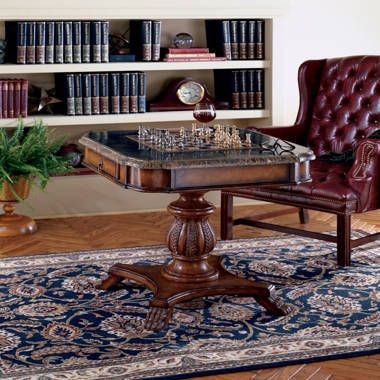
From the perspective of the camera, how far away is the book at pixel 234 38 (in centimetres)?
627

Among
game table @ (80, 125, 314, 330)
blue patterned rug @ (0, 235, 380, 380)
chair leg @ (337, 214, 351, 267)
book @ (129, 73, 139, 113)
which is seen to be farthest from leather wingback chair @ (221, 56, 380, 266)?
book @ (129, 73, 139, 113)

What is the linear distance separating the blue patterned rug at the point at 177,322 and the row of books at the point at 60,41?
1.62m

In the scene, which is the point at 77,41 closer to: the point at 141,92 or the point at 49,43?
the point at 49,43

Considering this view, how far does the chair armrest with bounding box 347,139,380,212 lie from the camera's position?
457 cm

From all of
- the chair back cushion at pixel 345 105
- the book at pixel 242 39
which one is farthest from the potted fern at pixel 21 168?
the chair back cushion at pixel 345 105

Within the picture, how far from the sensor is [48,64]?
232 inches

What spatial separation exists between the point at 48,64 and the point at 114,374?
316 centimetres

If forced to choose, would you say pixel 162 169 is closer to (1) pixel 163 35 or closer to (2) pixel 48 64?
(2) pixel 48 64

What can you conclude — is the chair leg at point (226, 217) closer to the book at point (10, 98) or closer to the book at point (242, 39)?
the book at point (242, 39)

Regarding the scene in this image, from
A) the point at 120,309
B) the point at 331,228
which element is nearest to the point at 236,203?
the point at 331,228

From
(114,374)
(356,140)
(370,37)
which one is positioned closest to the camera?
(114,374)

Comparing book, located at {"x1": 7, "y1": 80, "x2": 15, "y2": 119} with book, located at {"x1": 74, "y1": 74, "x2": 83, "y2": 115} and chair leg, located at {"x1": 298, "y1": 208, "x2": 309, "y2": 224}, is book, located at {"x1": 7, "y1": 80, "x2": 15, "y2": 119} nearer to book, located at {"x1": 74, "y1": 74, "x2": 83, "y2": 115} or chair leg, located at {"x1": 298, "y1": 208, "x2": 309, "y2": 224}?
book, located at {"x1": 74, "y1": 74, "x2": 83, "y2": 115}

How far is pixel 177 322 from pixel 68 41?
9.07ft

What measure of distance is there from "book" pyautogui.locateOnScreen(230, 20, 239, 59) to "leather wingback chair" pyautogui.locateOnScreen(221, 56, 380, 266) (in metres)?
0.78
